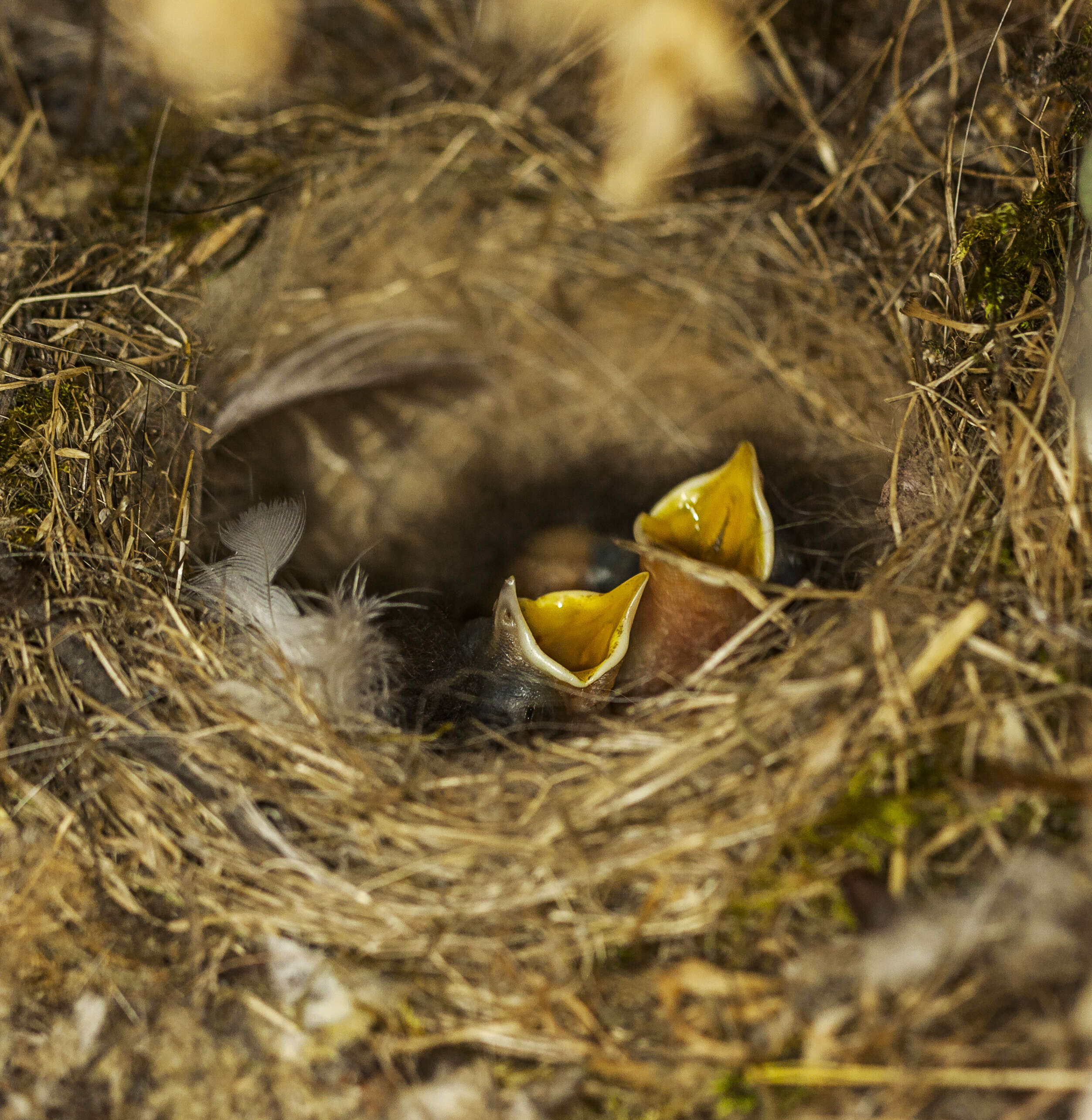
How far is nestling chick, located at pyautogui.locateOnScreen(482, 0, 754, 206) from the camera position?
1.61 metres

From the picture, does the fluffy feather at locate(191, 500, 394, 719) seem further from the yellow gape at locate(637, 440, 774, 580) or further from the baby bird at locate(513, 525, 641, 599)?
the yellow gape at locate(637, 440, 774, 580)

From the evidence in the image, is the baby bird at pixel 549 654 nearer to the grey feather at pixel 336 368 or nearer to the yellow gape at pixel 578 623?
the yellow gape at pixel 578 623

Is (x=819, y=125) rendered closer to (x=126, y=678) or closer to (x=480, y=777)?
(x=480, y=777)

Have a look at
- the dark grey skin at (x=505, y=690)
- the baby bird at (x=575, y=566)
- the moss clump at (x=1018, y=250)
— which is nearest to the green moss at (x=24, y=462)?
the dark grey skin at (x=505, y=690)

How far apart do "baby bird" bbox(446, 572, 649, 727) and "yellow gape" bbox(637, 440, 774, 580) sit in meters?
0.15

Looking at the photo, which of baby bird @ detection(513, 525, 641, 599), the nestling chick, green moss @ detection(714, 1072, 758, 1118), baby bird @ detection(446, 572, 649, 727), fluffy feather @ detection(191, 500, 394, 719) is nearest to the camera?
green moss @ detection(714, 1072, 758, 1118)

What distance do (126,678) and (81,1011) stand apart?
1.35 ft

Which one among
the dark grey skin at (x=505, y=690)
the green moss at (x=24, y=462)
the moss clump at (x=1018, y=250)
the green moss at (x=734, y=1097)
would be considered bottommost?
Answer: the dark grey skin at (x=505, y=690)

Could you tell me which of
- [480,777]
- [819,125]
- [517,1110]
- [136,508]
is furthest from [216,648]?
[819,125]

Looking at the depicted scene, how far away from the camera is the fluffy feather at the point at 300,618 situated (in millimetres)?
1115

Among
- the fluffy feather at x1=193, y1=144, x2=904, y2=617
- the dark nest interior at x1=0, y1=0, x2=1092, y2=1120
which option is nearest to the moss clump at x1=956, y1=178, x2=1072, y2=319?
the dark nest interior at x1=0, y1=0, x2=1092, y2=1120

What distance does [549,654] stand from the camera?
4.38ft

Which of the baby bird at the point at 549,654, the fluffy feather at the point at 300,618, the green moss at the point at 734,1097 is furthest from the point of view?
the baby bird at the point at 549,654

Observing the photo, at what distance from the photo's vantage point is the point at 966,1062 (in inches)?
29.4
